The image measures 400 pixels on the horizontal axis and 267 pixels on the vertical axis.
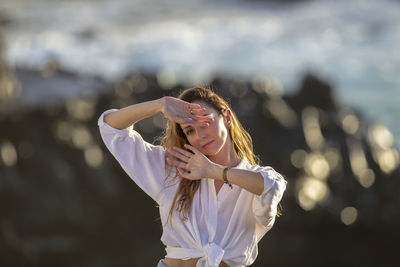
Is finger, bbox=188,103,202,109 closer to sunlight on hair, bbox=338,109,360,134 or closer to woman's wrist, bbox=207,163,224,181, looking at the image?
woman's wrist, bbox=207,163,224,181

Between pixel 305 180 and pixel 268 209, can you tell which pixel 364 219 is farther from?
pixel 268 209

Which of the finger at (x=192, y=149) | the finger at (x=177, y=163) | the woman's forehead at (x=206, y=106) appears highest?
the woman's forehead at (x=206, y=106)

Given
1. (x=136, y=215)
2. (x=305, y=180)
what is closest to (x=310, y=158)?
(x=305, y=180)

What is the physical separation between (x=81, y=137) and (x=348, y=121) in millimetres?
8671

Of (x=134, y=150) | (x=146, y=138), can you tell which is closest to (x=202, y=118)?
(x=134, y=150)

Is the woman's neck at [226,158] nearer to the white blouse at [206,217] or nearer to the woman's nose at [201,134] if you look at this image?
the white blouse at [206,217]

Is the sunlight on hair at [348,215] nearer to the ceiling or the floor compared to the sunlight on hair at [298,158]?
nearer to the floor

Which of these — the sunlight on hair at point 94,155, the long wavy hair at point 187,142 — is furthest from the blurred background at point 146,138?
the long wavy hair at point 187,142

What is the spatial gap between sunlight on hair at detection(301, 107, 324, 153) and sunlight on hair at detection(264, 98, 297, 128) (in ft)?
1.38

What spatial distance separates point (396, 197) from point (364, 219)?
118 centimetres

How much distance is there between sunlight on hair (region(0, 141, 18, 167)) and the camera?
25.0 meters

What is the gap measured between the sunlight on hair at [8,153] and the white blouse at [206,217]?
2022cm

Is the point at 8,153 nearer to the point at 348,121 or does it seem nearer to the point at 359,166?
the point at 359,166

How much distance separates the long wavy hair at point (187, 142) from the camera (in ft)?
16.6
